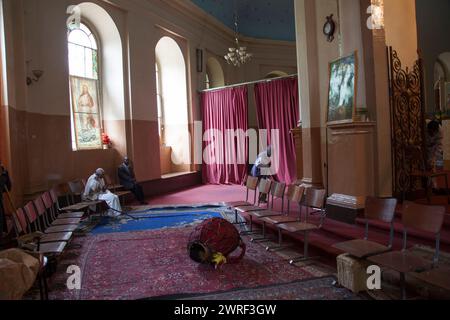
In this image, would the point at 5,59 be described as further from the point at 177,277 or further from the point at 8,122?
the point at 177,277

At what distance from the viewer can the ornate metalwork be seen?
5172 millimetres

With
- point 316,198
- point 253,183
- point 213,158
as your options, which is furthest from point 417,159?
point 213,158

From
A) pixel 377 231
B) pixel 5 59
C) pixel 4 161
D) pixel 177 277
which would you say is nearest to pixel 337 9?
pixel 377 231

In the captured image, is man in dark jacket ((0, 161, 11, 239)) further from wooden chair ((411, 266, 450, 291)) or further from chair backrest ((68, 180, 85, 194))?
wooden chair ((411, 266, 450, 291))

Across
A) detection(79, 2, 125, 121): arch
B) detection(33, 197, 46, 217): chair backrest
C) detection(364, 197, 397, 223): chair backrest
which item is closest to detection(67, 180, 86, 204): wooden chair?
detection(33, 197, 46, 217): chair backrest

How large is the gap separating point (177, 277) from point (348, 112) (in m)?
3.07

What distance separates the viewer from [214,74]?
1339cm

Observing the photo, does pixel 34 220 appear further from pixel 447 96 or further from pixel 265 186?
pixel 447 96

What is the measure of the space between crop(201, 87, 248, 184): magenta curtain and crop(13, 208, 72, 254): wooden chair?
271 inches

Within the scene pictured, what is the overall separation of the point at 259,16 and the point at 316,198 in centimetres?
1067

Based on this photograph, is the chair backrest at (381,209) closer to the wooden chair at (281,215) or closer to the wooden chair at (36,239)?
the wooden chair at (281,215)

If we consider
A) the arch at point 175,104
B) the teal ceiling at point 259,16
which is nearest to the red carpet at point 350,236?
the arch at point 175,104

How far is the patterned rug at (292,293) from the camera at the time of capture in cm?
337

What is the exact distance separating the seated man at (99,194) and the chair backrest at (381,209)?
4.83 meters
